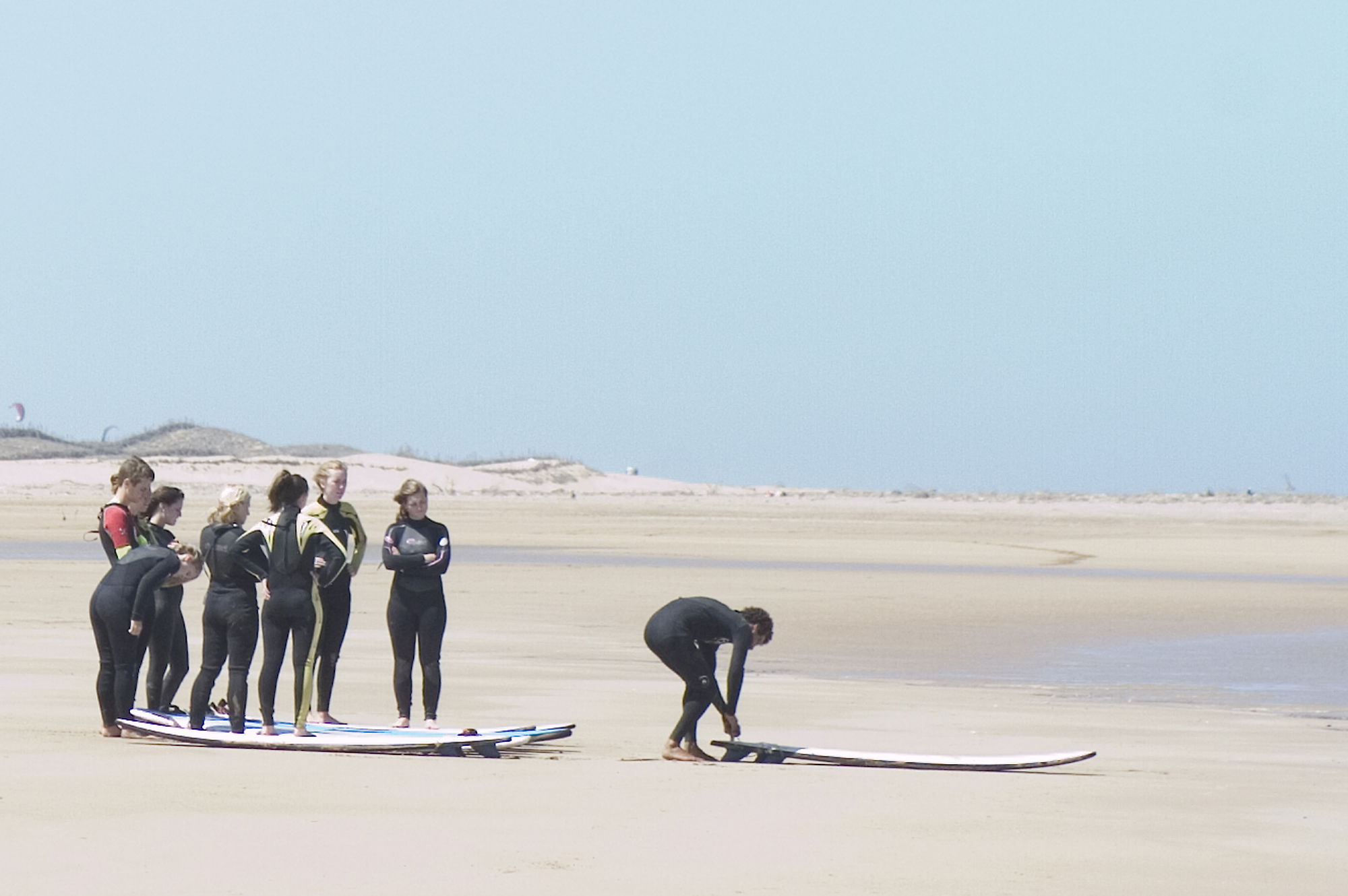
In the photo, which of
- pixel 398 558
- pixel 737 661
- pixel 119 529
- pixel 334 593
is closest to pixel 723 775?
pixel 737 661

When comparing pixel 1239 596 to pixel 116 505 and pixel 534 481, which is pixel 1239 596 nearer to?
pixel 116 505

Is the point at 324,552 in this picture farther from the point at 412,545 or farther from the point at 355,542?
the point at 412,545

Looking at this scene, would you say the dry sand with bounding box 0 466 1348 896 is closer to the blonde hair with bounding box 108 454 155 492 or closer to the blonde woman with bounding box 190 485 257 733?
the blonde woman with bounding box 190 485 257 733

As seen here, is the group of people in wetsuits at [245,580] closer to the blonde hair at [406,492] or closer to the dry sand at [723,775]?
the blonde hair at [406,492]

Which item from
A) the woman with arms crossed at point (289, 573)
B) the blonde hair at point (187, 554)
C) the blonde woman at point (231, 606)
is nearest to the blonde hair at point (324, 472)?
the woman with arms crossed at point (289, 573)

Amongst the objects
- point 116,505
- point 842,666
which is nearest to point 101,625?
point 116,505

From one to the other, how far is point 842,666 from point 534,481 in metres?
59.8

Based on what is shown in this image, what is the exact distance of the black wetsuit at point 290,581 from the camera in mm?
10008

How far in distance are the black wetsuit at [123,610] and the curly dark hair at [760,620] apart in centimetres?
340

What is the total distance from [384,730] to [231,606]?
46.0 inches

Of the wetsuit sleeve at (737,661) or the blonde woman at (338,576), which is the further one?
the blonde woman at (338,576)

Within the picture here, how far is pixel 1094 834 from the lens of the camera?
763 cm

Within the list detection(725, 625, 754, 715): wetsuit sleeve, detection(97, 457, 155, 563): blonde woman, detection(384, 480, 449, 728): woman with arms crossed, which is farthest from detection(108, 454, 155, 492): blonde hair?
detection(725, 625, 754, 715): wetsuit sleeve

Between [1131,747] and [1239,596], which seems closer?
[1131,747]
